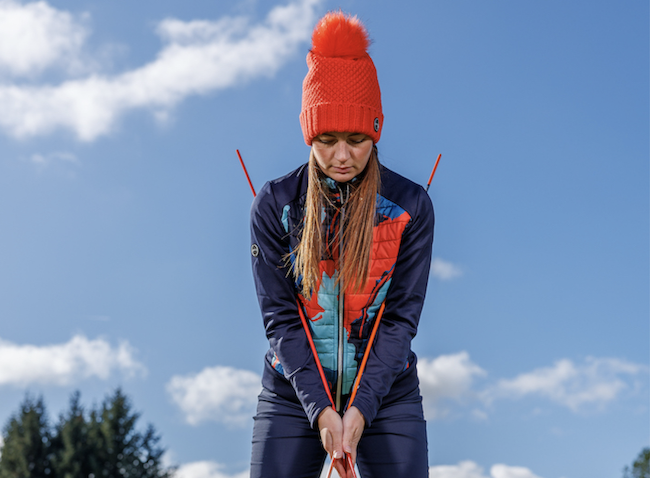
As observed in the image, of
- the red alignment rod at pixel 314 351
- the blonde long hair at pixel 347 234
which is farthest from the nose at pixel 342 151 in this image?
the red alignment rod at pixel 314 351

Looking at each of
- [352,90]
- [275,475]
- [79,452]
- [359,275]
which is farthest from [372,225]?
[79,452]

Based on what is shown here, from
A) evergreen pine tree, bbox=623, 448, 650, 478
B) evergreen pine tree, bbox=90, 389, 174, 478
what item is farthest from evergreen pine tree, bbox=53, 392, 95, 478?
evergreen pine tree, bbox=623, 448, 650, 478

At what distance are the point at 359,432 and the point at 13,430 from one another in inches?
1588

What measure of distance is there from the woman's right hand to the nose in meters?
1.14

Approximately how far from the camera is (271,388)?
319 centimetres

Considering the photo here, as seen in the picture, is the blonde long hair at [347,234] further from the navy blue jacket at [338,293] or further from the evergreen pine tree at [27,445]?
the evergreen pine tree at [27,445]

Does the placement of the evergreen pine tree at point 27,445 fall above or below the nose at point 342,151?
above

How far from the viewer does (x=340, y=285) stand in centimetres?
311

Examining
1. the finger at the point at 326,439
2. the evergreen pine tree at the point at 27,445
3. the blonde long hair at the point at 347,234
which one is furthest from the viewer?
the evergreen pine tree at the point at 27,445

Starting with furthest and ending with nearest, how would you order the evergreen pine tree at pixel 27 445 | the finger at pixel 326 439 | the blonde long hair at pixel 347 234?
the evergreen pine tree at pixel 27 445
the blonde long hair at pixel 347 234
the finger at pixel 326 439

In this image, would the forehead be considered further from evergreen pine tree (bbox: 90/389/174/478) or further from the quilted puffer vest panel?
evergreen pine tree (bbox: 90/389/174/478)

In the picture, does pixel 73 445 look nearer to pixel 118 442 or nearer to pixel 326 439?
pixel 118 442

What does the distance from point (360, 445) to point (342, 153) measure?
136 centimetres

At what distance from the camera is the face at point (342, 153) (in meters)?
3.14
